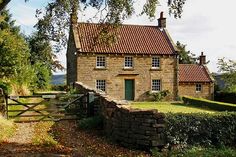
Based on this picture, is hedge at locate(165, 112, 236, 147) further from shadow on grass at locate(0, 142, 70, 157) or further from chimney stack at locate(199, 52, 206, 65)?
chimney stack at locate(199, 52, 206, 65)

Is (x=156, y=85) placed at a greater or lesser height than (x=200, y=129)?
greater

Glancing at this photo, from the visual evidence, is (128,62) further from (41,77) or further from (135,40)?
(41,77)

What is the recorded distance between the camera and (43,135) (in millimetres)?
14422

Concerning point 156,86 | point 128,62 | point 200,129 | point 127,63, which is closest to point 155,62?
point 156,86

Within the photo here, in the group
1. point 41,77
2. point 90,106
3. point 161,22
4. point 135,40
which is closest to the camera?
point 90,106

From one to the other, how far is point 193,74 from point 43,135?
37.1 meters

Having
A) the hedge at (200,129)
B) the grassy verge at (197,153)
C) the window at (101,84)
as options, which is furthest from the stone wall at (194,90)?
the grassy verge at (197,153)

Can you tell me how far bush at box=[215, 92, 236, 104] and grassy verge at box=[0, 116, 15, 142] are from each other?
102 feet

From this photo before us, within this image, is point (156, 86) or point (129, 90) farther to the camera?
point (156, 86)

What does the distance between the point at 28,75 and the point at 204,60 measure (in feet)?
86.1

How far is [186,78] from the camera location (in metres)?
48.0

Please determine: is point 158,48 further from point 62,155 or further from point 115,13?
point 62,155

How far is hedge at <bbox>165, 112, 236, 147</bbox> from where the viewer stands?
477 inches

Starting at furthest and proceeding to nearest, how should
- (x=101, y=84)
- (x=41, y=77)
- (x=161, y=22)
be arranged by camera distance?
(x=41, y=77) → (x=161, y=22) → (x=101, y=84)
